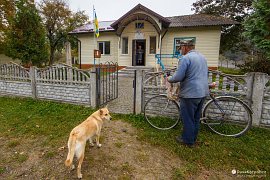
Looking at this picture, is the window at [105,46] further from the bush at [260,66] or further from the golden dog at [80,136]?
the golden dog at [80,136]

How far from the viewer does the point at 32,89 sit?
238 inches

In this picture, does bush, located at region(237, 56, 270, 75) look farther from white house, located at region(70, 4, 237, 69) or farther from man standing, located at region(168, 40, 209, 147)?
man standing, located at region(168, 40, 209, 147)

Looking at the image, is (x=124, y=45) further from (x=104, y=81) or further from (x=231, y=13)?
(x=231, y=13)

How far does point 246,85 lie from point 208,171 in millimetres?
2277

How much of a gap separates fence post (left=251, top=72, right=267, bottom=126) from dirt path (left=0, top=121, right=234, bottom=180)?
83.9 inches

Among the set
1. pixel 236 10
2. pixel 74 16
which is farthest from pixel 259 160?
pixel 74 16

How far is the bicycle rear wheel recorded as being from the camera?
3725 millimetres

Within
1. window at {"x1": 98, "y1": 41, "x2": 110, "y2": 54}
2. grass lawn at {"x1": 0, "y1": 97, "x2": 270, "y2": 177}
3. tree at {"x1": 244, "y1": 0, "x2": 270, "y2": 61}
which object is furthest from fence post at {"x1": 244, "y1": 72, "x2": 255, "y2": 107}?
window at {"x1": 98, "y1": 41, "x2": 110, "y2": 54}

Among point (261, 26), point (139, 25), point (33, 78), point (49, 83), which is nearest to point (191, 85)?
point (49, 83)

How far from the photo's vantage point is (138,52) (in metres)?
14.4

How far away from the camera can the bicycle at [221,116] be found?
3688 mm

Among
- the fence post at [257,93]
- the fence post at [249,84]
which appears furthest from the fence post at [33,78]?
the fence post at [257,93]

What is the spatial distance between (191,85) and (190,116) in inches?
23.5

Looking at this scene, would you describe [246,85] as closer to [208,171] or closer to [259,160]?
[259,160]
